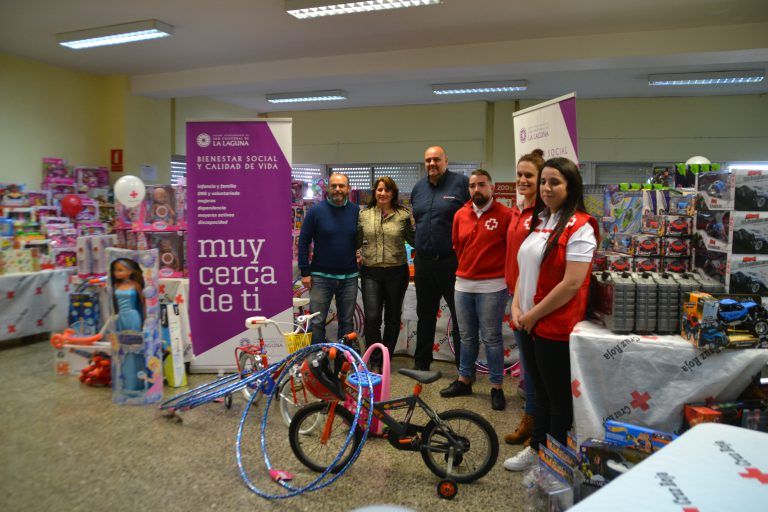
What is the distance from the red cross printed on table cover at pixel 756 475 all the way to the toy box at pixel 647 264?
1918 millimetres

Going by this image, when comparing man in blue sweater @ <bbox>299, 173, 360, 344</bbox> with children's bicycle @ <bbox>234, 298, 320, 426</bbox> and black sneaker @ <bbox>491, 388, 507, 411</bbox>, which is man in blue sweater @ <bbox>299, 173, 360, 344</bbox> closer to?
children's bicycle @ <bbox>234, 298, 320, 426</bbox>

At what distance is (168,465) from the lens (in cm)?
258

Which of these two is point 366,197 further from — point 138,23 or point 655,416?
point 655,416

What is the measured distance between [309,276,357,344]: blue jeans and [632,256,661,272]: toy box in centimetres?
194

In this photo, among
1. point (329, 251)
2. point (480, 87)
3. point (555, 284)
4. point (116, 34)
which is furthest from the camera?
point (480, 87)

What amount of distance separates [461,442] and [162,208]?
310 cm

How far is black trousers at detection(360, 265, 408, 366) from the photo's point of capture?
3.94 metres

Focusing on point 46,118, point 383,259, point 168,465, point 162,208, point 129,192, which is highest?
point 46,118

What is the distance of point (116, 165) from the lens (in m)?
7.12

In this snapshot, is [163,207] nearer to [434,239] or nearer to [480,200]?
[434,239]

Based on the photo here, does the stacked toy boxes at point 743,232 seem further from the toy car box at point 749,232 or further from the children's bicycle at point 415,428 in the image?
the children's bicycle at point 415,428

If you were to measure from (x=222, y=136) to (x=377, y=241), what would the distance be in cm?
136

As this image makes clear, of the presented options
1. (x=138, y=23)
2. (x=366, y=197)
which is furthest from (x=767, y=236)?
(x=138, y=23)

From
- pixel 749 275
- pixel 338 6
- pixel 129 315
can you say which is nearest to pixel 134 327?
pixel 129 315
